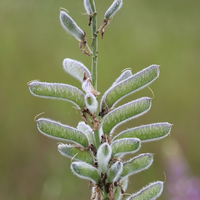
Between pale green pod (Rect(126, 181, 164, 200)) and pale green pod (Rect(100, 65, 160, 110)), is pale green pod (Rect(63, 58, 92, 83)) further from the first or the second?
pale green pod (Rect(126, 181, 164, 200))

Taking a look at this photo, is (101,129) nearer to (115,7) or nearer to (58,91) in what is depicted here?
(58,91)

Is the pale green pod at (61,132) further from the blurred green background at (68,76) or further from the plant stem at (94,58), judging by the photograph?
the blurred green background at (68,76)

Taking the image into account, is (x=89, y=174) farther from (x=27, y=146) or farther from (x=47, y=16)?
(x=47, y=16)

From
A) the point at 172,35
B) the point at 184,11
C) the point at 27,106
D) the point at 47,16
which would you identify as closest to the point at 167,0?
the point at 184,11

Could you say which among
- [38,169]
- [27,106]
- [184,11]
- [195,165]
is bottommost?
[195,165]

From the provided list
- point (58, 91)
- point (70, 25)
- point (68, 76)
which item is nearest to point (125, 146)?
point (58, 91)

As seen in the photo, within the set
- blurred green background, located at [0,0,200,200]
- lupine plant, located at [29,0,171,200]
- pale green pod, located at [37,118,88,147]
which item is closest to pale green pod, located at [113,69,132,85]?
lupine plant, located at [29,0,171,200]
